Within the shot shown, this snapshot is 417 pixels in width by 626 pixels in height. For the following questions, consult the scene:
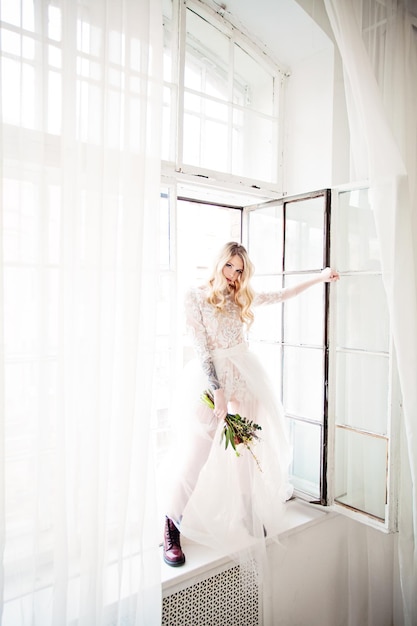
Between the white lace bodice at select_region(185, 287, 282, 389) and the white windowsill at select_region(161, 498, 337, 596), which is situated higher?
the white lace bodice at select_region(185, 287, 282, 389)

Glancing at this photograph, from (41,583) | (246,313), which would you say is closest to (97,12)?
(246,313)

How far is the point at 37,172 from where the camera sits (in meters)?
1.27

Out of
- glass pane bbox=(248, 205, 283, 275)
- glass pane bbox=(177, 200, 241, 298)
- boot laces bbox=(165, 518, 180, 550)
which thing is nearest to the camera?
boot laces bbox=(165, 518, 180, 550)

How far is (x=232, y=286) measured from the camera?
2.14 meters

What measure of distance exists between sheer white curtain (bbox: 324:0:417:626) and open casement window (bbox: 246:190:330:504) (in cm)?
34

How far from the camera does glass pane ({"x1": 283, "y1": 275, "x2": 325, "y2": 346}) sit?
7.49 feet

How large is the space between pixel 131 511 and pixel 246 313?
3.53 ft

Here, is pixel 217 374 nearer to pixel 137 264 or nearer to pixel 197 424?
pixel 197 424

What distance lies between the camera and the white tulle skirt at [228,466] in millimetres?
1878

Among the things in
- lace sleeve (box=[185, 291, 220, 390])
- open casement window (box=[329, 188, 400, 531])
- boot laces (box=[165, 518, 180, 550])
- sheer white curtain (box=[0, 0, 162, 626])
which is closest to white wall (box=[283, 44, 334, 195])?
open casement window (box=[329, 188, 400, 531])

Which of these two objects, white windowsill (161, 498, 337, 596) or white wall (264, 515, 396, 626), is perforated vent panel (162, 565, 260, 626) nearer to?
white windowsill (161, 498, 337, 596)

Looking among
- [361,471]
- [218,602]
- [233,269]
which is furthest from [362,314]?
[218,602]

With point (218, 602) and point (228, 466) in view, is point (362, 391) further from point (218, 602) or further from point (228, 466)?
point (218, 602)

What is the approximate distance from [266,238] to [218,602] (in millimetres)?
1951
